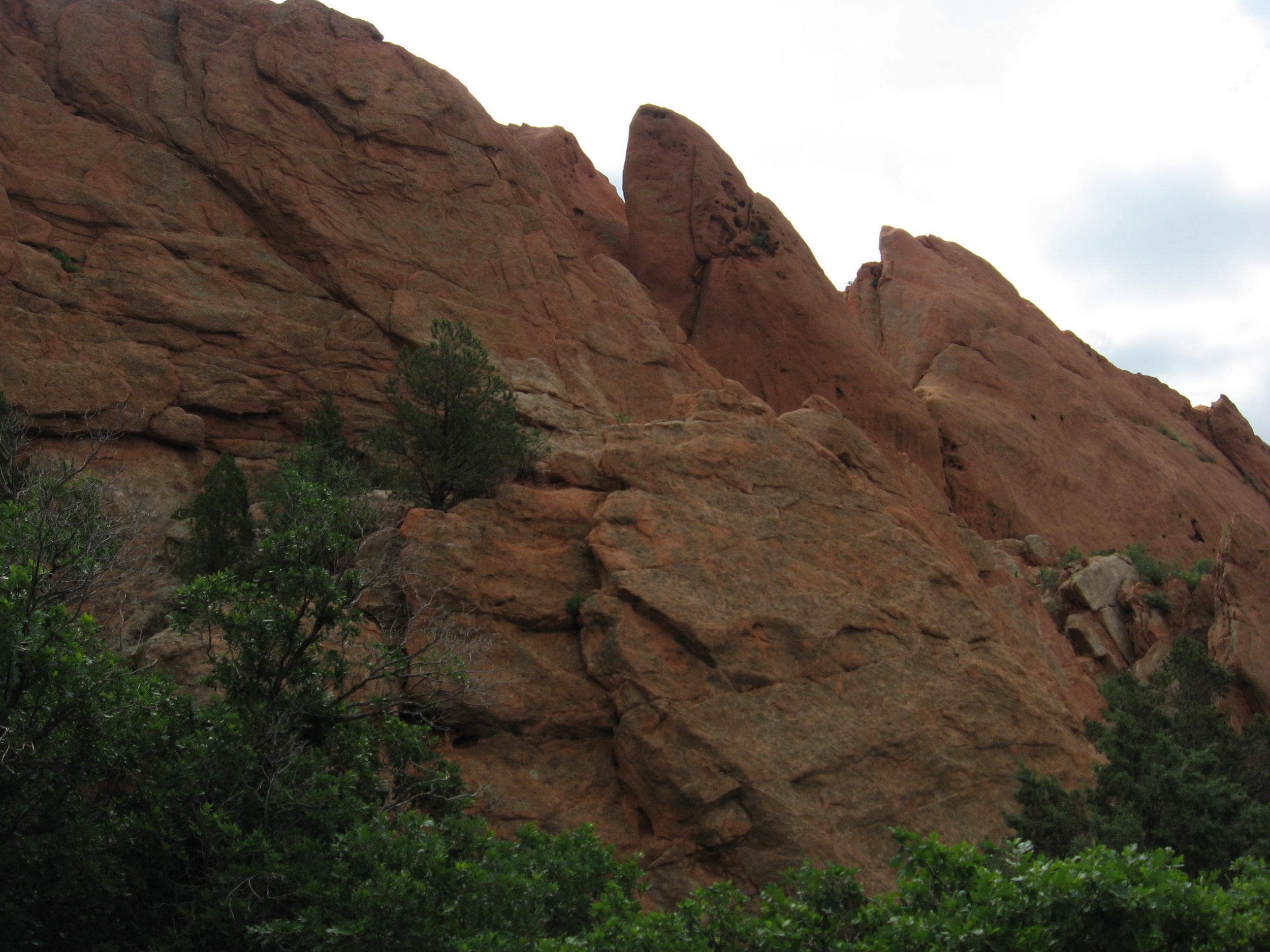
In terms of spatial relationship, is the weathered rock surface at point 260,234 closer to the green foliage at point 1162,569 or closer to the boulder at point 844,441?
the boulder at point 844,441

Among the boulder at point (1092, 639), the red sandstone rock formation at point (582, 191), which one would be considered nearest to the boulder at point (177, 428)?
the red sandstone rock formation at point (582, 191)

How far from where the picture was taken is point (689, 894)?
582 inches

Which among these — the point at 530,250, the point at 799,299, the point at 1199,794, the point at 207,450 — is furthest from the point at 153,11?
the point at 1199,794

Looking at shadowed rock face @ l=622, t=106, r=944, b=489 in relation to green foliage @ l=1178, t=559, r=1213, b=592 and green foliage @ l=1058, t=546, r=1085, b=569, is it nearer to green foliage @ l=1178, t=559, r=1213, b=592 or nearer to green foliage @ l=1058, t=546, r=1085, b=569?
green foliage @ l=1058, t=546, r=1085, b=569

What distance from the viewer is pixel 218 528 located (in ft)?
61.7

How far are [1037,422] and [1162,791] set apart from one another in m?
26.8

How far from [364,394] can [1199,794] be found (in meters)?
19.9

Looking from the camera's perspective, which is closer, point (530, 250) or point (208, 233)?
point (208, 233)

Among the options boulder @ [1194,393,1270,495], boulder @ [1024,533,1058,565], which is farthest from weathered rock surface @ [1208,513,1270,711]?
boulder @ [1194,393,1270,495]

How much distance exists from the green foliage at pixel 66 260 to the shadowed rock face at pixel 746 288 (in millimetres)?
18684

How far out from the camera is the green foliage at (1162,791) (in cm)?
1355

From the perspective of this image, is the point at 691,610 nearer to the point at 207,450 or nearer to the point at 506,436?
the point at 506,436

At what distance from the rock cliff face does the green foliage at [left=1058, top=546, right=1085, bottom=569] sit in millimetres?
720

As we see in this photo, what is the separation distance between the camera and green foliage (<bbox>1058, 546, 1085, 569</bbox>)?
3206 cm
